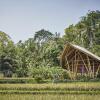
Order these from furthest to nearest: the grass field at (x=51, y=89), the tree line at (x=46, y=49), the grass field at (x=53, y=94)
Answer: the tree line at (x=46, y=49) < the grass field at (x=51, y=89) < the grass field at (x=53, y=94)

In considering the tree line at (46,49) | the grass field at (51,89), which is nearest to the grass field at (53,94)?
the grass field at (51,89)

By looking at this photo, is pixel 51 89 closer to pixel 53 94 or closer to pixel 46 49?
pixel 53 94

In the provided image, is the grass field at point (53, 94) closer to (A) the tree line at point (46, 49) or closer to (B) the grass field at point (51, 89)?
(B) the grass field at point (51, 89)

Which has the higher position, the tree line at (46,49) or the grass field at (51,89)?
the tree line at (46,49)

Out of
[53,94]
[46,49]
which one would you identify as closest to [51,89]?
[53,94]

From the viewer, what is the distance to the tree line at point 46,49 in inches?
1670

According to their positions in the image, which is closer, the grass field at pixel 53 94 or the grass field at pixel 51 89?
the grass field at pixel 53 94

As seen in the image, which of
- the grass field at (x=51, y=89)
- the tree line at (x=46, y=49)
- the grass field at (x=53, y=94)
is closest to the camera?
the grass field at (x=53, y=94)

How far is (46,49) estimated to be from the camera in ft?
140

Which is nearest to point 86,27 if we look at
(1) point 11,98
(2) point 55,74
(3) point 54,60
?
(3) point 54,60

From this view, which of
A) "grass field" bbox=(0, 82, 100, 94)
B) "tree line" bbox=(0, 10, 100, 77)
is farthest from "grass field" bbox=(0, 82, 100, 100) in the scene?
"tree line" bbox=(0, 10, 100, 77)

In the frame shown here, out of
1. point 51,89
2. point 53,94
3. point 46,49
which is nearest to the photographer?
point 53,94

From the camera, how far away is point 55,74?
35562 millimetres

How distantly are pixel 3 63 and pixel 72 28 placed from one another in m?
13.3
